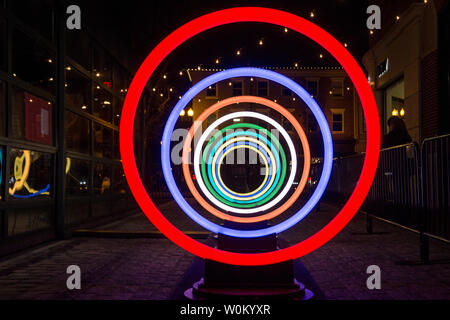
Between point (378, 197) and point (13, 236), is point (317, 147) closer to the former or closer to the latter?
point (378, 197)

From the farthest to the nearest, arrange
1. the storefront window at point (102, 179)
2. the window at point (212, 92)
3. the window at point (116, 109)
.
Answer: the window at point (212, 92), the window at point (116, 109), the storefront window at point (102, 179)

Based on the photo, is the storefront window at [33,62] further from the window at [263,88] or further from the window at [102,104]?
the window at [263,88]

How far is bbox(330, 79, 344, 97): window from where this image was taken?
43.3 meters

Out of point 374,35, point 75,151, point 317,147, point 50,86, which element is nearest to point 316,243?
point 50,86

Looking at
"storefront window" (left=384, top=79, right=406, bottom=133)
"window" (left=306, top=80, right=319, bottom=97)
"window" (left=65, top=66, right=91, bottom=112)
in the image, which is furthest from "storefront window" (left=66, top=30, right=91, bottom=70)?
"window" (left=306, top=80, right=319, bottom=97)

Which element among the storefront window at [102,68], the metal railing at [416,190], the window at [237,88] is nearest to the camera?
the metal railing at [416,190]

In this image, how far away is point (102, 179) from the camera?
11453 mm

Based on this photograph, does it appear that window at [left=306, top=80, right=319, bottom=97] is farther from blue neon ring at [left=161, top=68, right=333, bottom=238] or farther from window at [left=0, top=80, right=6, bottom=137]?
blue neon ring at [left=161, top=68, right=333, bottom=238]

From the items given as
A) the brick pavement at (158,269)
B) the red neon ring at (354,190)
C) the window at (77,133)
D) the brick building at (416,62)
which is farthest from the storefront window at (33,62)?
the brick building at (416,62)

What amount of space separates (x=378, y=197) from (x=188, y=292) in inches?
216

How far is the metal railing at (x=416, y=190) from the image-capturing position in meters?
6.10

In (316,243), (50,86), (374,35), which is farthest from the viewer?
(374,35)

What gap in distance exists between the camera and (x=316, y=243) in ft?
12.1

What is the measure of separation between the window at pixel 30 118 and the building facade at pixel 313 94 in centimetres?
3450
